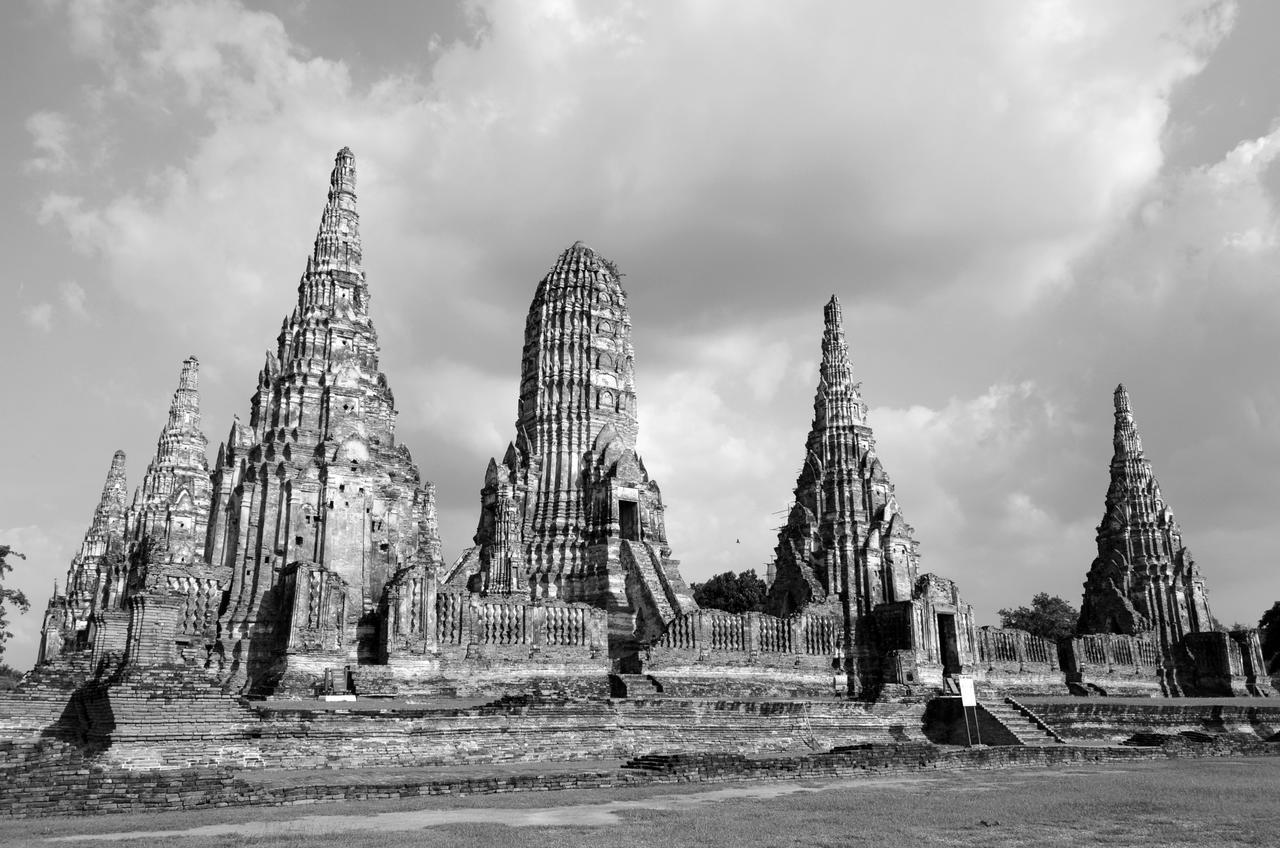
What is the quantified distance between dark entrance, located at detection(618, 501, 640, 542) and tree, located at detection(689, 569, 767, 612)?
89.5ft

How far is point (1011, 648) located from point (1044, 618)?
1494 inches

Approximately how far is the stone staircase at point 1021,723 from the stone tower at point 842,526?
14.6 m

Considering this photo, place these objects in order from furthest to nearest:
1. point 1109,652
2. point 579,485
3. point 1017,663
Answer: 1. point 1109,652
2. point 1017,663
3. point 579,485

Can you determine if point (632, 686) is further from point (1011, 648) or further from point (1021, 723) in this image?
point (1011, 648)

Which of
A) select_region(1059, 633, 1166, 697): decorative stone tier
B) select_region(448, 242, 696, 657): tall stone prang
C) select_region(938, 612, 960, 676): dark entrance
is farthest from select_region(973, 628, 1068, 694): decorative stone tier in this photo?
select_region(448, 242, 696, 657): tall stone prang

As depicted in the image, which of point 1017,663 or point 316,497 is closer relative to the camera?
point 316,497

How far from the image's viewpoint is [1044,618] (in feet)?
262

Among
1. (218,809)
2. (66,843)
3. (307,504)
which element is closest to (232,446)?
(307,504)

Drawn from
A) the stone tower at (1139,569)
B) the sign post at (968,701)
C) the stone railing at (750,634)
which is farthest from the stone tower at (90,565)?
the stone tower at (1139,569)

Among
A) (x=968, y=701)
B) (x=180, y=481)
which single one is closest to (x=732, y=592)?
(x=180, y=481)

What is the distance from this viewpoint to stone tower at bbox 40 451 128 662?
55656 millimetres

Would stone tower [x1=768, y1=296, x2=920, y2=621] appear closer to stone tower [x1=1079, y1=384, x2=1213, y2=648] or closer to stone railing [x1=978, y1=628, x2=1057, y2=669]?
stone railing [x1=978, y1=628, x2=1057, y2=669]

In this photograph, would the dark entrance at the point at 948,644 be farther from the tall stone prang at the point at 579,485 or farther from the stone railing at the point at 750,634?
the tall stone prang at the point at 579,485

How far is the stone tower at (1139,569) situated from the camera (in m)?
56.6
